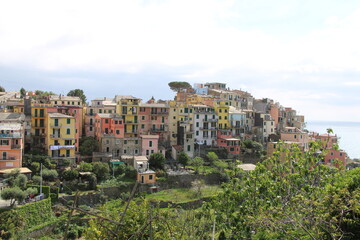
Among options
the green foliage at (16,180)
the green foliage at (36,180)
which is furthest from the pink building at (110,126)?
the green foliage at (16,180)

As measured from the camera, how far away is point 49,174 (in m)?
32.9

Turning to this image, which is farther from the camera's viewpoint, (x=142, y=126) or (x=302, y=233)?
(x=142, y=126)

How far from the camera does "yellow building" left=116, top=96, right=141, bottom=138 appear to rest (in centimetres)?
4584

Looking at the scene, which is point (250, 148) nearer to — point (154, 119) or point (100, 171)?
point (154, 119)

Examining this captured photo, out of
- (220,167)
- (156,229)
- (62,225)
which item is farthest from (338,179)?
(220,167)

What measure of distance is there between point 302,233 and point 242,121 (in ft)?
153

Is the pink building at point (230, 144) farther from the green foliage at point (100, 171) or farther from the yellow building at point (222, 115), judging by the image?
the green foliage at point (100, 171)

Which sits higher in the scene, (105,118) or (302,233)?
(105,118)

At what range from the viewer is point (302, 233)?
31.0ft

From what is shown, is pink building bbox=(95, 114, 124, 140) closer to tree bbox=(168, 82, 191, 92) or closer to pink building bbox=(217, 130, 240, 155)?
pink building bbox=(217, 130, 240, 155)

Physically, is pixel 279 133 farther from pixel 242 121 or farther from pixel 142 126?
pixel 142 126

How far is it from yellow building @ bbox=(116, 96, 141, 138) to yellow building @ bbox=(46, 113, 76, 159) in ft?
27.1

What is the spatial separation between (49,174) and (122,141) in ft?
37.3

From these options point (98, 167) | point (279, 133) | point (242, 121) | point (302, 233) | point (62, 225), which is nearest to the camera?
point (302, 233)
